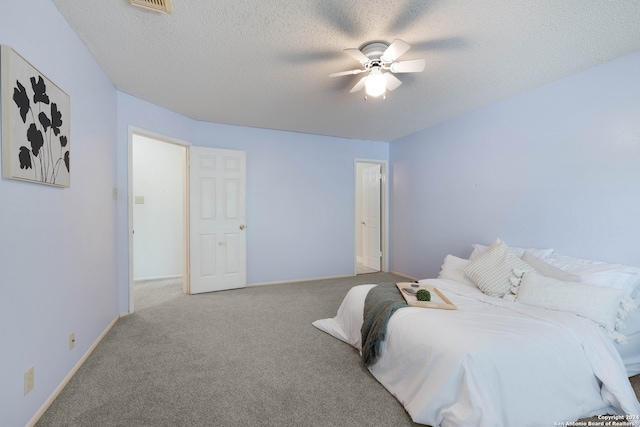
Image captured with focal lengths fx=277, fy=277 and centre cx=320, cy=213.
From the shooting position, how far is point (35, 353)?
5.14 feet

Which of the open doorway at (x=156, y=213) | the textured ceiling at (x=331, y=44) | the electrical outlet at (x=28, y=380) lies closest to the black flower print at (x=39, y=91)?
the textured ceiling at (x=331, y=44)

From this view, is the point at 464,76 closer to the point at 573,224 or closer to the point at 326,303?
the point at 573,224

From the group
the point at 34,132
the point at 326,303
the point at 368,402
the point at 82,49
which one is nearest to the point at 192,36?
the point at 82,49

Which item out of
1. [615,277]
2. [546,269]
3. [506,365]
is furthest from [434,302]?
[615,277]

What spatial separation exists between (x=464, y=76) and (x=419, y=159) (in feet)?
6.41

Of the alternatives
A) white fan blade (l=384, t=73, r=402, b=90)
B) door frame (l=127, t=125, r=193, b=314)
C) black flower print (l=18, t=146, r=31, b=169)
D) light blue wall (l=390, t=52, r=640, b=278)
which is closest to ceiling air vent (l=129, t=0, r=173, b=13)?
black flower print (l=18, t=146, r=31, b=169)

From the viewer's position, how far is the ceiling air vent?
1.69 m

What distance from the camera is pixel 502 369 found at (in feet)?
4.74

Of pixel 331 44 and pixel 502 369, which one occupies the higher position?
pixel 331 44

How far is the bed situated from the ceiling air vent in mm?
2511

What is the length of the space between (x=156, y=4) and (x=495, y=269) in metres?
3.28

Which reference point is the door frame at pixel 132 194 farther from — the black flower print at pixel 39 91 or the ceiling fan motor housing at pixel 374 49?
the ceiling fan motor housing at pixel 374 49

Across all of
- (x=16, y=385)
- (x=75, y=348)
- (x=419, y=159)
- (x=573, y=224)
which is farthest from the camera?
(x=419, y=159)

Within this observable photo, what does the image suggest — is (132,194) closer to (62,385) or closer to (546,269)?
(62,385)
